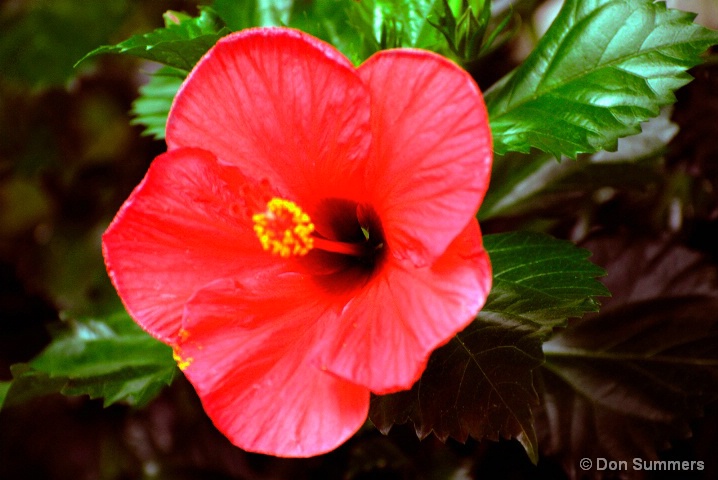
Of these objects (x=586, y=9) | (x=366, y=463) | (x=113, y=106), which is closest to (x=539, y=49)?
(x=586, y=9)

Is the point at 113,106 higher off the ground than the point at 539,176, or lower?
lower

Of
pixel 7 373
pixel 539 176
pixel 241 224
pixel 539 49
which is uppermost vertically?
pixel 539 49

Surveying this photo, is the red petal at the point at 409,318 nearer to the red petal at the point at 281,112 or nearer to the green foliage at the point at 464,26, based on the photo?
the red petal at the point at 281,112

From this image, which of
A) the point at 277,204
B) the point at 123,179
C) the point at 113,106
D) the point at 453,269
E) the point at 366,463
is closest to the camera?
the point at 453,269

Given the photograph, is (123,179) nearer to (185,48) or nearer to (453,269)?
(185,48)

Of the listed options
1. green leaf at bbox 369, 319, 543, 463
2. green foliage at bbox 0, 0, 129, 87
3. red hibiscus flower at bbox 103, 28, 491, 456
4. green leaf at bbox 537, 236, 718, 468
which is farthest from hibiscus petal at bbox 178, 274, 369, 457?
green foliage at bbox 0, 0, 129, 87

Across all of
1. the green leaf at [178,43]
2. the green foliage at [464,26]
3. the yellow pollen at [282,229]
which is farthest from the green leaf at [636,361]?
the green leaf at [178,43]

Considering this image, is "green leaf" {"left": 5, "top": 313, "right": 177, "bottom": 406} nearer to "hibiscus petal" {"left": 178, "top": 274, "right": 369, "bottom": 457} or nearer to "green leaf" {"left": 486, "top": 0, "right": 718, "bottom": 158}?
"hibiscus petal" {"left": 178, "top": 274, "right": 369, "bottom": 457}
